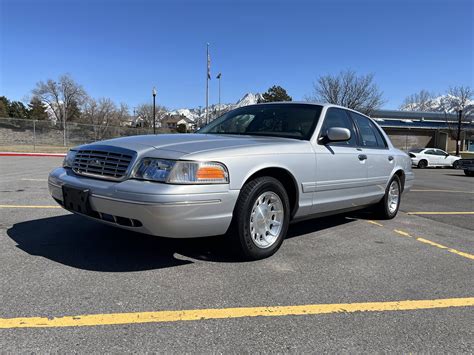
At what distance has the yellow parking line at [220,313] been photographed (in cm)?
259

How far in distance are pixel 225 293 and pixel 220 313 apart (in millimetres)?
341

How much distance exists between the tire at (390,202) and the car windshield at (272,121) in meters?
2.01

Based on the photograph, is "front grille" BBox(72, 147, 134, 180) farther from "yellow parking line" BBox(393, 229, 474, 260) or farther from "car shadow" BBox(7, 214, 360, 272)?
"yellow parking line" BBox(393, 229, 474, 260)

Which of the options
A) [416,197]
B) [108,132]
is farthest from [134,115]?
[416,197]

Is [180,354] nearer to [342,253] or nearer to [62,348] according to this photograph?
[62,348]

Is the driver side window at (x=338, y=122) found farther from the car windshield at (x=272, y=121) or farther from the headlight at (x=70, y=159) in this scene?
the headlight at (x=70, y=159)

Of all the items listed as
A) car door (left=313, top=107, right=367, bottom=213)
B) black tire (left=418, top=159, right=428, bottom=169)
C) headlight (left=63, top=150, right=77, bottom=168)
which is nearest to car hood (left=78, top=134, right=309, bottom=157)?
→ headlight (left=63, top=150, right=77, bottom=168)

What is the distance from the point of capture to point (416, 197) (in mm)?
9523

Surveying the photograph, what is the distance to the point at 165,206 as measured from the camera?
126 inches

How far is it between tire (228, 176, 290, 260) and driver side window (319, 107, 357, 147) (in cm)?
108

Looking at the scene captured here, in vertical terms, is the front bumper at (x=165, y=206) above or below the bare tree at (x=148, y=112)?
below

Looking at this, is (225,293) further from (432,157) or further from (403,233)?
(432,157)

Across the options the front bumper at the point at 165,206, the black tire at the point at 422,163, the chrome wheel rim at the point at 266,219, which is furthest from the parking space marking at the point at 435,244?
the black tire at the point at 422,163

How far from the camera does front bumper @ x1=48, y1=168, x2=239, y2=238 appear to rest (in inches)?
127
